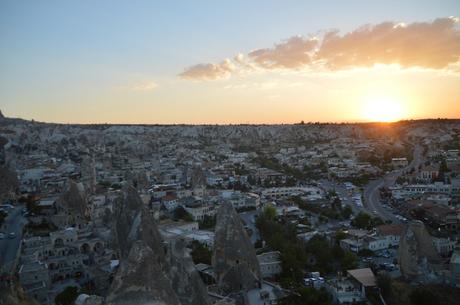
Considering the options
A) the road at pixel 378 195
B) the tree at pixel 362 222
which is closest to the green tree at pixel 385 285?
the tree at pixel 362 222

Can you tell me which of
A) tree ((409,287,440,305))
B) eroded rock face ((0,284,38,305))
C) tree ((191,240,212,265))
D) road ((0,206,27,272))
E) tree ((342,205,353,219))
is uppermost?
eroded rock face ((0,284,38,305))

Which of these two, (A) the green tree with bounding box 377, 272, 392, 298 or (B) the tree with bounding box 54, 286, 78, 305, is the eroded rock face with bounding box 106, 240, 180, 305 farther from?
(A) the green tree with bounding box 377, 272, 392, 298

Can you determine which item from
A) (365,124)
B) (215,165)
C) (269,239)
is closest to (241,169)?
(215,165)

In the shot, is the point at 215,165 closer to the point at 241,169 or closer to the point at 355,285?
the point at 241,169

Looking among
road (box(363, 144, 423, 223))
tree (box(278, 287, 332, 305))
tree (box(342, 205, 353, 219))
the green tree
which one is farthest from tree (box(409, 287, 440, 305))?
tree (box(342, 205, 353, 219))

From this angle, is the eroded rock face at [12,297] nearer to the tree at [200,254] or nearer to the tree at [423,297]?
the tree at [200,254]

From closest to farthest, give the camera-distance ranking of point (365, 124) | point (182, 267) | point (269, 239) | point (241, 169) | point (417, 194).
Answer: point (182, 267) → point (269, 239) → point (417, 194) → point (241, 169) → point (365, 124)
